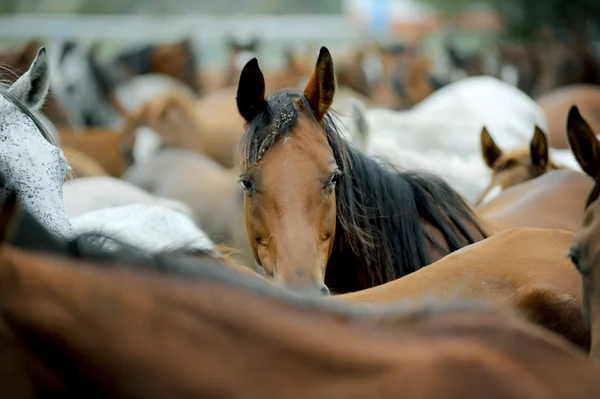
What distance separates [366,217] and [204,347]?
198cm

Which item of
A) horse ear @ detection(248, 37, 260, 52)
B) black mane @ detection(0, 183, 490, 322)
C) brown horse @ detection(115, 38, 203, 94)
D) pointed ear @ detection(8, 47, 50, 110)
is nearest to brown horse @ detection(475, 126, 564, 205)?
pointed ear @ detection(8, 47, 50, 110)

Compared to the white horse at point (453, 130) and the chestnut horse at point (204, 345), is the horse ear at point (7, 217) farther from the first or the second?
the white horse at point (453, 130)

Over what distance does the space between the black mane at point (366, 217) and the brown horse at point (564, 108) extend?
20.9 feet

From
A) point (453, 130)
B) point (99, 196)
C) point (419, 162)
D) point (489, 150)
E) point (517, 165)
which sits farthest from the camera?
point (453, 130)

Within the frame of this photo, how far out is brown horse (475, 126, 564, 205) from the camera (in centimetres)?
449

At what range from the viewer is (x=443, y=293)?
2314 mm

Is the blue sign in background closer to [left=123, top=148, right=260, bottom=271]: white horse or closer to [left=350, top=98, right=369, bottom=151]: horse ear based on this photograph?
[left=123, top=148, right=260, bottom=271]: white horse

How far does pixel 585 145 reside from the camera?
7.16ft

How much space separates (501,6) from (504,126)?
17.4 metres

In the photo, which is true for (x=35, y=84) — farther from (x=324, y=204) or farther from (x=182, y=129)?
(x=182, y=129)

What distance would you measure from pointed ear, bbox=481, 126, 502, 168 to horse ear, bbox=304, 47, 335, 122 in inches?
74.6

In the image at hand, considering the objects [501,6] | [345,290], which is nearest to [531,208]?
[345,290]

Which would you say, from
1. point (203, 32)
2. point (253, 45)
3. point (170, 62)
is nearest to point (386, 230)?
point (253, 45)

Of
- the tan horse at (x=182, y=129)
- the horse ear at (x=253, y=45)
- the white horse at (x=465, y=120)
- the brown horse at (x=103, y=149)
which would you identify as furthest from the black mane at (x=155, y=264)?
the horse ear at (x=253, y=45)
